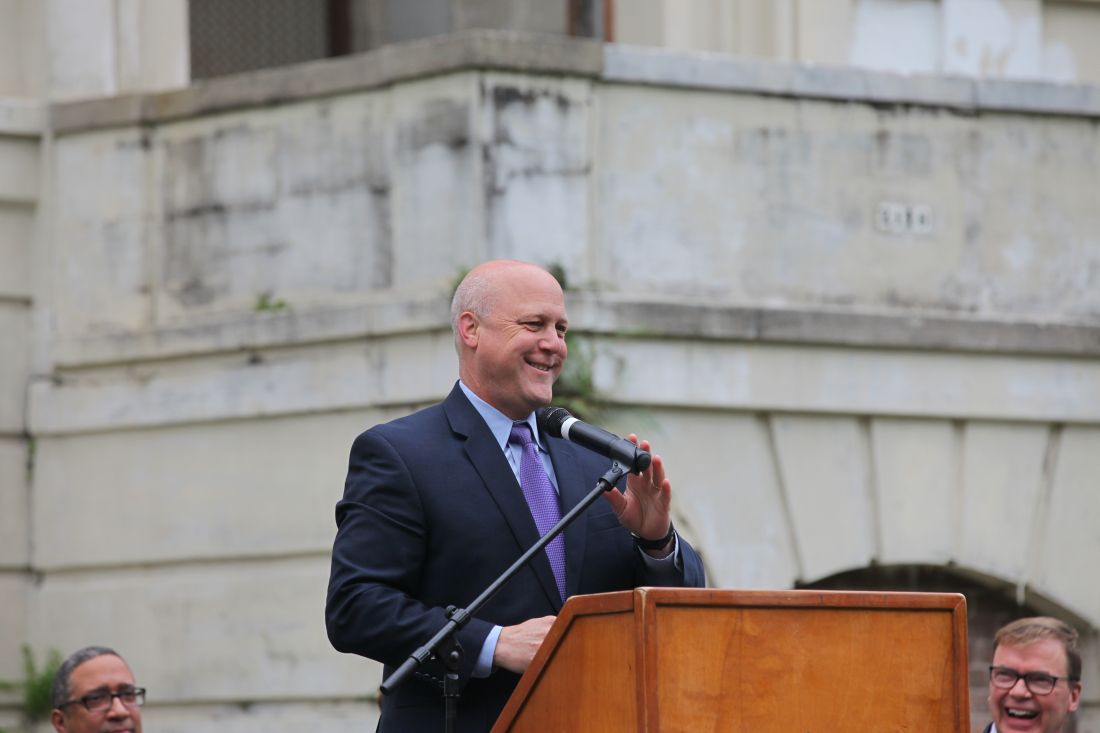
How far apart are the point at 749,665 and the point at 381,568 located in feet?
3.03

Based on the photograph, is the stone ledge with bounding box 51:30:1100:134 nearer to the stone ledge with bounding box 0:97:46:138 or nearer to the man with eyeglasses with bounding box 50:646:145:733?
the stone ledge with bounding box 0:97:46:138

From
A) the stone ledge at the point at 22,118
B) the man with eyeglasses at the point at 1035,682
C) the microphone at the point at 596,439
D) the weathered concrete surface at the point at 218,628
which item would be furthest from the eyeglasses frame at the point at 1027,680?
the stone ledge at the point at 22,118

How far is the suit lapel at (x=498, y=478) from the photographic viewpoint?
4.37 meters

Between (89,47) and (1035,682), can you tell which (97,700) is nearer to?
(1035,682)

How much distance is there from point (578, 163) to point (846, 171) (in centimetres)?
129

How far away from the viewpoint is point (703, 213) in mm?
8641

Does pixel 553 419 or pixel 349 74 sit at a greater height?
pixel 349 74

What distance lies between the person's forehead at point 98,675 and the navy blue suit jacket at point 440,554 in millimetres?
2433

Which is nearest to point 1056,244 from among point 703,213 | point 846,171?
point 846,171

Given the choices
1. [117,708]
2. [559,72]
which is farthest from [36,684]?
[559,72]

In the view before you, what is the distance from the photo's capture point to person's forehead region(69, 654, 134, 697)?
21.5 ft

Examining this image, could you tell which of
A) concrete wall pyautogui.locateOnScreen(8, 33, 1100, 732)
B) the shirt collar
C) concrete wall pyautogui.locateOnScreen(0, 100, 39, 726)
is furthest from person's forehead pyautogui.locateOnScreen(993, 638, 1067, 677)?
concrete wall pyautogui.locateOnScreen(0, 100, 39, 726)

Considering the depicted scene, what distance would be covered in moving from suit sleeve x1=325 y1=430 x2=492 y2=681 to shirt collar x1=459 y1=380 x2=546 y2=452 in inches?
10.5

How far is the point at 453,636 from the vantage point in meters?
4.03
